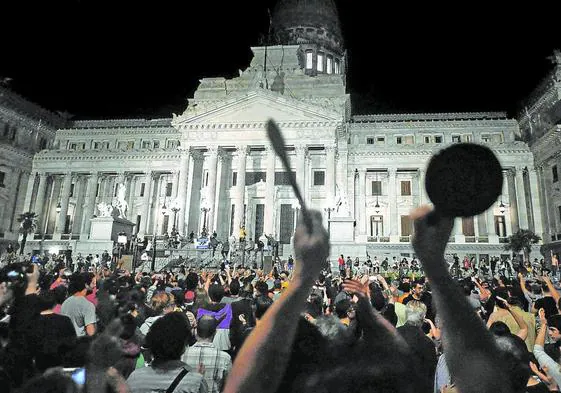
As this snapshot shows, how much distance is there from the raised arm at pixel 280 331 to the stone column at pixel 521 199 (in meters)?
49.0

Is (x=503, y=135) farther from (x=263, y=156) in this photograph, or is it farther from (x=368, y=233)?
(x=263, y=156)

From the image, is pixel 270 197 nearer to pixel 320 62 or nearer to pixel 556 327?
pixel 320 62

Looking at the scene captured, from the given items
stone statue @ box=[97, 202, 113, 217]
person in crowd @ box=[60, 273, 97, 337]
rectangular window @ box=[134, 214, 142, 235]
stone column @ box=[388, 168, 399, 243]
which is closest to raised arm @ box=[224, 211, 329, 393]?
person in crowd @ box=[60, 273, 97, 337]

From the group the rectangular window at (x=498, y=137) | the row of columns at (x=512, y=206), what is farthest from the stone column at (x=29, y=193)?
the rectangular window at (x=498, y=137)

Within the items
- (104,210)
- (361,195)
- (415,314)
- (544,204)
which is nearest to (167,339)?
(415,314)

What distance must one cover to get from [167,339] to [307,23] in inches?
2590

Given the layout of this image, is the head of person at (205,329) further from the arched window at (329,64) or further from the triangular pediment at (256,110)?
the arched window at (329,64)

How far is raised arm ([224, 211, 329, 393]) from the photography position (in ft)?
4.64

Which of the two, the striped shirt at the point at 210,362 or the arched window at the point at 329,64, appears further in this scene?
the arched window at the point at 329,64

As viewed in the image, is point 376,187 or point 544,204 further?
point 376,187

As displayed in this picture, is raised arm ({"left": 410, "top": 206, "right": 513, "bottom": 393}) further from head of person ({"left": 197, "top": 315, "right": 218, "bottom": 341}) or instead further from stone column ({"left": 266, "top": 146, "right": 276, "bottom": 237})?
stone column ({"left": 266, "top": 146, "right": 276, "bottom": 237})

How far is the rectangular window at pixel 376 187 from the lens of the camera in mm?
48219

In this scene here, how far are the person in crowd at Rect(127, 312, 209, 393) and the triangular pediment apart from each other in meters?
Answer: 38.1

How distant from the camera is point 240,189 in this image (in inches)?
1617
